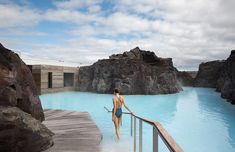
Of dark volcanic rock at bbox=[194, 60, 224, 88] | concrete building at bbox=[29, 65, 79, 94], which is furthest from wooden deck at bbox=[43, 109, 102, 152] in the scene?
dark volcanic rock at bbox=[194, 60, 224, 88]

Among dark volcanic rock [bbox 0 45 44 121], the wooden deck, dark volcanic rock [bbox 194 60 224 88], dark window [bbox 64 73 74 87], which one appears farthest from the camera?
dark volcanic rock [bbox 194 60 224 88]

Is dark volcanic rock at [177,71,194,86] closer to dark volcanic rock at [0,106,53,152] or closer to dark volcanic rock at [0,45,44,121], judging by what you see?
→ dark volcanic rock at [0,45,44,121]

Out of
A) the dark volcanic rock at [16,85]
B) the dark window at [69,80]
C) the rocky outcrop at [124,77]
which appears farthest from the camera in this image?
the dark window at [69,80]

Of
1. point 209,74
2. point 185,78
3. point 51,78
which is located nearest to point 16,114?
Answer: point 51,78

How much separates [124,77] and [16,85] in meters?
24.9

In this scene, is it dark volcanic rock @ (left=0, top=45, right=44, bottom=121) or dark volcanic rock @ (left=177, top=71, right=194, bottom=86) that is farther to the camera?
dark volcanic rock @ (left=177, top=71, right=194, bottom=86)

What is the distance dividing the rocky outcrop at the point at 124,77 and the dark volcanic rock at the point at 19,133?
24.4 m

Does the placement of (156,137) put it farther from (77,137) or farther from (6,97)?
(77,137)

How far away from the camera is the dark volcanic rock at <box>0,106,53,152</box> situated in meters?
4.14

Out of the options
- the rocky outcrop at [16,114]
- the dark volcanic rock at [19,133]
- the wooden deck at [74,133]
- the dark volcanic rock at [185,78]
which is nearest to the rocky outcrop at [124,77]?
the wooden deck at [74,133]

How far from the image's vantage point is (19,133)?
14.2 ft

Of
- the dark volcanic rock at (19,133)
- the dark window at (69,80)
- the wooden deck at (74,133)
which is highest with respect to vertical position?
the dark window at (69,80)

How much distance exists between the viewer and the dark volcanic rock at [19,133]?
4.14 meters

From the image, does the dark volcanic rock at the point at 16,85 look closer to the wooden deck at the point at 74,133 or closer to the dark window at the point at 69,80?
the wooden deck at the point at 74,133
